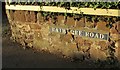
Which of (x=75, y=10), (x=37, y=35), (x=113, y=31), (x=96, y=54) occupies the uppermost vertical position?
(x=75, y=10)

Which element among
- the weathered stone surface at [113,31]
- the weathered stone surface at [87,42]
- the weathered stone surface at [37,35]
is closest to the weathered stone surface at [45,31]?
the weathered stone surface at [37,35]

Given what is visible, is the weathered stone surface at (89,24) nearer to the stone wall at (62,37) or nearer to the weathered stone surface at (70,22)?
the stone wall at (62,37)

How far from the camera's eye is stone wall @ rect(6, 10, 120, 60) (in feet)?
17.9

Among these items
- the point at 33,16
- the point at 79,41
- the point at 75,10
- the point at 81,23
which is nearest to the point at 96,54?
the point at 79,41

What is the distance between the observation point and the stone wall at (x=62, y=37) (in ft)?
17.9

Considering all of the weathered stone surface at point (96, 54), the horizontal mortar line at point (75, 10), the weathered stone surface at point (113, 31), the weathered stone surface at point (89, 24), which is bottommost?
the weathered stone surface at point (96, 54)

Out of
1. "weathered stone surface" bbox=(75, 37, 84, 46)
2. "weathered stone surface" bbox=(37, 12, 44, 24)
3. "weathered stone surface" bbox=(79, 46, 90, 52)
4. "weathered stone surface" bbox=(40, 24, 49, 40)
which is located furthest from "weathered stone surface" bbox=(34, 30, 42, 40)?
"weathered stone surface" bbox=(79, 46, 90, 52)

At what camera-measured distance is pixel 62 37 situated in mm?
6332

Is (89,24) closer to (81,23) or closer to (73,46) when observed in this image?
(81,23)

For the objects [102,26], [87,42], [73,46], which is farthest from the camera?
[73,46]

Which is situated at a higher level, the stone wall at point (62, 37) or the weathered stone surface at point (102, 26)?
the weathered stone surface at point (102, 26)

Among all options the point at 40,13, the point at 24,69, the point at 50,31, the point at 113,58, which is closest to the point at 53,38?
the point at 50,31

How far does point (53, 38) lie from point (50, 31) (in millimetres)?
190

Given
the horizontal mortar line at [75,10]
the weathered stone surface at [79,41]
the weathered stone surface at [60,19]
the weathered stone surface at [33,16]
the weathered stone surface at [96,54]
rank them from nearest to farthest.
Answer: the horizontal mortar line at [75,10], the weathered stone surface at [96,54], the weathered stone surface at [79,41], the weathered stone surface at [60,19], the weathered stone surface at [33,16]
